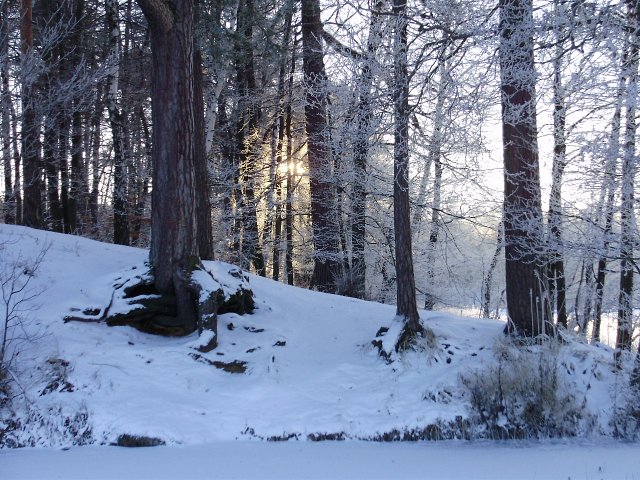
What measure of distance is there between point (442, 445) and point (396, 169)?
3.75 meters

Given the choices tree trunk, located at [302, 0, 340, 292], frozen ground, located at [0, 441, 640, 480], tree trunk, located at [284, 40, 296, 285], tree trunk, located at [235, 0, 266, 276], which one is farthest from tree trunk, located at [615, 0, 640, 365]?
tree trunk, located at [235, 0, 266, 276]

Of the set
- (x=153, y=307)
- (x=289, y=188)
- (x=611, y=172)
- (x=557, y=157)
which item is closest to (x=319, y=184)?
(x=289, y=188)

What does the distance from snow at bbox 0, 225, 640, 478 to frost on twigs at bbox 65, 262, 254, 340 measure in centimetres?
9

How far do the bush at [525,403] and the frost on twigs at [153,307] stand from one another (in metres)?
3.42

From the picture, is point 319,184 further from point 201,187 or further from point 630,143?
point 630,143

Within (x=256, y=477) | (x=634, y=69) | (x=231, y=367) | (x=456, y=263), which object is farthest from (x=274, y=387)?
(x=456, y=263)

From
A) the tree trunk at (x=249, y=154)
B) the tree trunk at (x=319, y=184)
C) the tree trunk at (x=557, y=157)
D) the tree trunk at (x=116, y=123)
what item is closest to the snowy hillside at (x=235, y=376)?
the tree trunk at (x=557, y=157)

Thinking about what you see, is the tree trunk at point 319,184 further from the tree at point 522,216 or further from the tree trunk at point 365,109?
the tree at point 522,216

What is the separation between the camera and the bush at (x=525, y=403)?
523 cm

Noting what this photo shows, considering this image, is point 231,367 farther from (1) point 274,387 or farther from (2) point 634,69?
(2) point 634,69

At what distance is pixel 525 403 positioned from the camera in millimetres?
5375

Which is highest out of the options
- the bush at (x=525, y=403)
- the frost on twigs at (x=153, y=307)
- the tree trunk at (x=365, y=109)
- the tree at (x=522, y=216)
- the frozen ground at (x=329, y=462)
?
the tree trunk at (x=365, y=109)

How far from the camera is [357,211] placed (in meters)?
13.5

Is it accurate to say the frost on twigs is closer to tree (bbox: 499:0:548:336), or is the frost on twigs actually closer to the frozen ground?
the frozen ground
